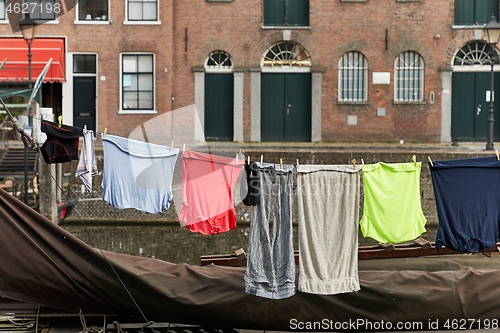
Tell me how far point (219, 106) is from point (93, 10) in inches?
198

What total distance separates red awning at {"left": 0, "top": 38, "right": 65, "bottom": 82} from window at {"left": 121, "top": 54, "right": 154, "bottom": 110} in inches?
77.6

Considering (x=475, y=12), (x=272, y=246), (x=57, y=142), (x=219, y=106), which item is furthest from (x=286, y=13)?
(x=272, y=246)

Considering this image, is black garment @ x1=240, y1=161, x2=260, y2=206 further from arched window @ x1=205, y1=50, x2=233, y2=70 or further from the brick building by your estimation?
arched window @ x1=205, y1=50, x2=233, y2=70

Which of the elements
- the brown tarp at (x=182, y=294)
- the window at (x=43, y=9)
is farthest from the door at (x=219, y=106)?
the brown tarp at (x=182, y=294)

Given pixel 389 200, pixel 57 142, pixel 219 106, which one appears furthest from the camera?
pixel 219 106

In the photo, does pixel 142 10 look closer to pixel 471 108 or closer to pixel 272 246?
pixel 471 108

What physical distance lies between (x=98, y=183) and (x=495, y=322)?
40.4ft

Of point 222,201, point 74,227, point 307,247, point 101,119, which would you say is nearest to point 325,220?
point 307,247

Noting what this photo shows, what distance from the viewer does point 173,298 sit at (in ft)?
25.6

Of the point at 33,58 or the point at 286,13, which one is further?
the point at 286,13

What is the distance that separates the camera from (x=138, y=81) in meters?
25.1

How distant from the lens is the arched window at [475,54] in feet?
82.9

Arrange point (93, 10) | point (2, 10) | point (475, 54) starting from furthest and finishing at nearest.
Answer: point (475, 54) < point (93, 10) < point (2, 10)

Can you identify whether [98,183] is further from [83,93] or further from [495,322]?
[495,322]
